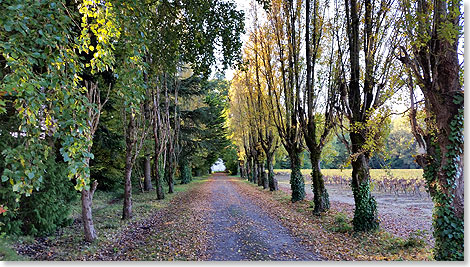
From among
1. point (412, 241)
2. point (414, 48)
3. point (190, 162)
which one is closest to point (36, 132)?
point (414, 48)

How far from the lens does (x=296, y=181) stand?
33.5ft

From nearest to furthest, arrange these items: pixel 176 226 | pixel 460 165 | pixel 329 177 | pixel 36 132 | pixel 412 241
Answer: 1. pixel 36 132
2. pixel 460 165
3. pixel 412 241
4. pixel 176 226
5. pixel 329 177

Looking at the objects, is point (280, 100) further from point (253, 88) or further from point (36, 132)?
point (36, 132)

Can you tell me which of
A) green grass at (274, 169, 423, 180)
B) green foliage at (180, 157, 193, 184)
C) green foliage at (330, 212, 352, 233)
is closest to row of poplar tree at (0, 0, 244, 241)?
green grass at (274, 169, 423, 180)

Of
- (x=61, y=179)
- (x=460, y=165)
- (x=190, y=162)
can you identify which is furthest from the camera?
(x=190, y=162)

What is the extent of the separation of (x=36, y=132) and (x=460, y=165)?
4.24 metres

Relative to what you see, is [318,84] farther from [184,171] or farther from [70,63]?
[184,171]

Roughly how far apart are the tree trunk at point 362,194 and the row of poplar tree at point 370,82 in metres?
0.02

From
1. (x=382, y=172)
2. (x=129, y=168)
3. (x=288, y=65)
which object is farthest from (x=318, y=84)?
(x=129, y=168)

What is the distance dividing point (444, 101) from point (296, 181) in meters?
7.51

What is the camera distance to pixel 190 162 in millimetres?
21578

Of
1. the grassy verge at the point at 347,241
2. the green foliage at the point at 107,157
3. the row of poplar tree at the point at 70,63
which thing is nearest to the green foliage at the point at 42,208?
the row of poplar tree at the point at 70,63

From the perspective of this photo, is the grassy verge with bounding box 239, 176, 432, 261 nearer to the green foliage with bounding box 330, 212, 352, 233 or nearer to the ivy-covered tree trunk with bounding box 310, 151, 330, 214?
the green foliage with bounding box 330, 212, 352, 233

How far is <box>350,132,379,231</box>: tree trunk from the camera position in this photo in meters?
5.47
